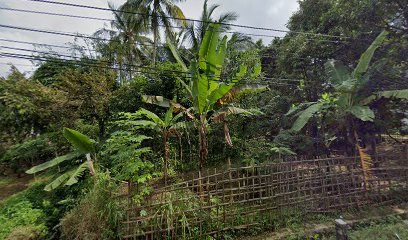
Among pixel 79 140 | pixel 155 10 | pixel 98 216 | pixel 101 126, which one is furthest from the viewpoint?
pixel 155 10

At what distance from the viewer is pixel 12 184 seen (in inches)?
394

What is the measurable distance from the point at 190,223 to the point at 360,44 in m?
8.61

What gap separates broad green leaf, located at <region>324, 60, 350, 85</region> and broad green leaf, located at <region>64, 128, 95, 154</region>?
25.3 feet

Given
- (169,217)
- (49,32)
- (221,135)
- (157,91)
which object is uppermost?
(49,32)

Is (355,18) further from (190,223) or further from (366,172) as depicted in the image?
(190,223)

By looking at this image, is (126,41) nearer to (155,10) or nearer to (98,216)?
(155,10)

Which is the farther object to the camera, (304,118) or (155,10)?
(155,10)

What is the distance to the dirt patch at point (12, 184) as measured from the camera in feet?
29.1

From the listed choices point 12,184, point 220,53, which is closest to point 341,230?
point 220,53

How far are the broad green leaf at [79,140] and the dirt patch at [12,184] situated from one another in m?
5.52

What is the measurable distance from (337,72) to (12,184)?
14.8 metres

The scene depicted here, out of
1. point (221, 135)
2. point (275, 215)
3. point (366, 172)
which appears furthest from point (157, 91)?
point (366, 172)

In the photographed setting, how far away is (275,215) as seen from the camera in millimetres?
4797

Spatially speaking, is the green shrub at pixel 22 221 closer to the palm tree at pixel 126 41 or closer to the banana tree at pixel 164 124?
the banana tree at pixel 164 124
